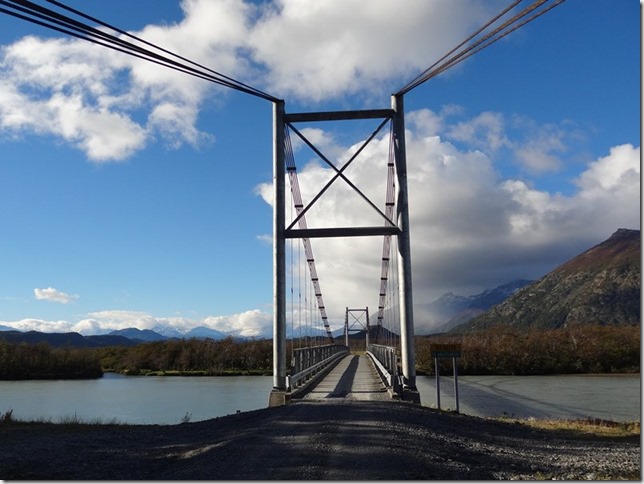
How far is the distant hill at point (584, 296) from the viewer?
455 ft

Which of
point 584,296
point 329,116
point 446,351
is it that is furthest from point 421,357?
point 584,296

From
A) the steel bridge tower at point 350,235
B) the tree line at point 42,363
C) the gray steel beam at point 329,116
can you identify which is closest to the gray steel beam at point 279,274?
the steel bridge tower at point 350,235

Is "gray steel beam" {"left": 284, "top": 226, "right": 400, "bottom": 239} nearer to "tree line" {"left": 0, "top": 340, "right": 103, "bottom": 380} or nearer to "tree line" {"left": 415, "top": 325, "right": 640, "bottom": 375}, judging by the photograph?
"tree line" {"left": 415, "top": 325, "right": 640, "bottom": 375}

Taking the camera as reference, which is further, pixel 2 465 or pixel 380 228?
pixel 380 228

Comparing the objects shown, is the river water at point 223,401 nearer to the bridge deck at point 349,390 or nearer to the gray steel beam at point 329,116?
the bridge deck at point 349,390

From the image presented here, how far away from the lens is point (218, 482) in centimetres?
585

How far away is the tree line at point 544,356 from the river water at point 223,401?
1348cm

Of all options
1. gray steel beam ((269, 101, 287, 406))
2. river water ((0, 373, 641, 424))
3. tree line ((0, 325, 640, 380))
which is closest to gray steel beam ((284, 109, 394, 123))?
gray steel beam ((269, 101, 287, 406))

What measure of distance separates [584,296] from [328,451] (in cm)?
16166

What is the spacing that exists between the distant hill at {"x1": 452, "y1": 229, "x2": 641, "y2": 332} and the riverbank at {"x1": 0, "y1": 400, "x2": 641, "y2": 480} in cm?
12991

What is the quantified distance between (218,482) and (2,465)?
3444 millimetres

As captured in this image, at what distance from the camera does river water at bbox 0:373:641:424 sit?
2273cm

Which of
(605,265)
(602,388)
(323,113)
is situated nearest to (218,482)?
(323,113)

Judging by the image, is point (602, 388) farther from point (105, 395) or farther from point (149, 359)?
point (149, 359)
